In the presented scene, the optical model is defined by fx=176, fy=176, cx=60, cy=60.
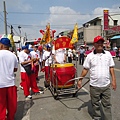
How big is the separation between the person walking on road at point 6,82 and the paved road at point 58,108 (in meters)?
0.62

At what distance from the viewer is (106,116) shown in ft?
11.4

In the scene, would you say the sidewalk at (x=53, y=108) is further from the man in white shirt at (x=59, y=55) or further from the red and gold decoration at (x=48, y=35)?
the red and gold decoration at (x=48, y=35)

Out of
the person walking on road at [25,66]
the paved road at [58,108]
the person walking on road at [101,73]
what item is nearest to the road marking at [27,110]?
the paved road at [58,108]

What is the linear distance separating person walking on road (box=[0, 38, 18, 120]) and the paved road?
618 millimetres

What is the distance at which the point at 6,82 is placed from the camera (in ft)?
11.7

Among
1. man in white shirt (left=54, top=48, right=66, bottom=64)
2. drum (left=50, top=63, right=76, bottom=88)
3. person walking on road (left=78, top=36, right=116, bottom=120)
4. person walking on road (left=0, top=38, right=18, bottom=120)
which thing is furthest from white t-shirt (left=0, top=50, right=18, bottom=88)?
man in white shirt (left=54, top=48, right=66, bottom=64)

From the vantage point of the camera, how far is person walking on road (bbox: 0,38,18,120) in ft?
11.6

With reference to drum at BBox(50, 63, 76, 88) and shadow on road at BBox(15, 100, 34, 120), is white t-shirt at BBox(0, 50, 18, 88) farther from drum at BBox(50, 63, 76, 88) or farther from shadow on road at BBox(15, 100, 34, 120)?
drum at BBox(50, 63, 76, 88)

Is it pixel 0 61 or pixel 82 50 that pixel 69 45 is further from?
pixel 82 50

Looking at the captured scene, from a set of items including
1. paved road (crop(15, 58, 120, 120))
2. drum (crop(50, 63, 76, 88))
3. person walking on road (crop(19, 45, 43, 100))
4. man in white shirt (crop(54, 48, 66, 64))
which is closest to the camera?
paved road (crop(15, 58, 120, 120))

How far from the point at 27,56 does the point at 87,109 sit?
2473 mm

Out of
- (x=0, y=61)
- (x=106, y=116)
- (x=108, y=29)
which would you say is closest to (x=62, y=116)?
(x=106, y=116)

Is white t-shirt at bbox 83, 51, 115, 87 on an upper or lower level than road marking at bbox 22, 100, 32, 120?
upper

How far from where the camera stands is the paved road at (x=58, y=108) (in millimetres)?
4113
